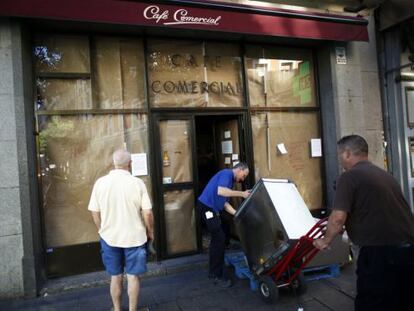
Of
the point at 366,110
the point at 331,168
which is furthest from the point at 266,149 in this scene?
the point at 366,110

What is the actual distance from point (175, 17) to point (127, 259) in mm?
3324

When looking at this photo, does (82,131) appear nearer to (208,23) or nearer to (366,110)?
(208,23)

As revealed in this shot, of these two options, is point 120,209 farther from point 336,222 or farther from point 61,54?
point 61,54

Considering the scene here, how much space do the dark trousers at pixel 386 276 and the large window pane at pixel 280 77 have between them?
12.9 ft

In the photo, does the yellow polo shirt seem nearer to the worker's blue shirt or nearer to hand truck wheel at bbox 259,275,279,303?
the worker's blue shirt

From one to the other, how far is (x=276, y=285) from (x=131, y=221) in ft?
5.76

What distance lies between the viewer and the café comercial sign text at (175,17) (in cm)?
505

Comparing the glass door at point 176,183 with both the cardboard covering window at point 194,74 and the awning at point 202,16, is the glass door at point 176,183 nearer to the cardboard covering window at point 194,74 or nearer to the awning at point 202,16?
the cardboard covering window at point 194,74

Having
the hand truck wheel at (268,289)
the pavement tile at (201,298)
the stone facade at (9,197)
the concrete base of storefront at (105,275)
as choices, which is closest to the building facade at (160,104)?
the stone facade at (9,197)

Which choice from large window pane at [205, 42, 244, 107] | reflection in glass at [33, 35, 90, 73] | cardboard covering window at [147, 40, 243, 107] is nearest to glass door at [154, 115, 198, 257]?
cardboard covering window at [147, 40, 243, 107]

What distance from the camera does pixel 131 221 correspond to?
3.76m

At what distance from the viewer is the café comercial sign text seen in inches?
199

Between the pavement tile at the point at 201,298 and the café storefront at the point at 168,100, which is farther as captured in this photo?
the café storefront at the point at 168,100

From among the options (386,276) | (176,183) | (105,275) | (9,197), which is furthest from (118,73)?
(386,276)
